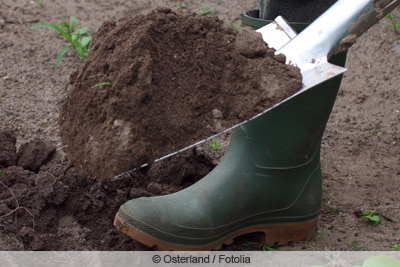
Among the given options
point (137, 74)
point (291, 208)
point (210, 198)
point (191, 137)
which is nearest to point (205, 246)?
point (210, 198)

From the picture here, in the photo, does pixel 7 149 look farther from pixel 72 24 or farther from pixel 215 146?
pixel 72 24

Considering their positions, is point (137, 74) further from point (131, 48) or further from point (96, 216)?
point (96, 216)

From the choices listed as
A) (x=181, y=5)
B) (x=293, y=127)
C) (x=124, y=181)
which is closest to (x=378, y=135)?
(x=293, y=127)

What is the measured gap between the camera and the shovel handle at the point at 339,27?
1.67 m

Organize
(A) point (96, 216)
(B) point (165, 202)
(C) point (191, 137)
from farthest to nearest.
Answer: (A) point (96, 216), (B) point (165, 202), (C) point (191, 137)

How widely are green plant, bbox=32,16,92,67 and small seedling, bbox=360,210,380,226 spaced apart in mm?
1334

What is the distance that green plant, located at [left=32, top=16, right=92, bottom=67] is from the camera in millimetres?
2963

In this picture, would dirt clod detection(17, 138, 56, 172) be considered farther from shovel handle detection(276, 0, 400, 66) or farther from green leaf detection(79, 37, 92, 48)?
shovel handle detection(276, 0, 400, 66)

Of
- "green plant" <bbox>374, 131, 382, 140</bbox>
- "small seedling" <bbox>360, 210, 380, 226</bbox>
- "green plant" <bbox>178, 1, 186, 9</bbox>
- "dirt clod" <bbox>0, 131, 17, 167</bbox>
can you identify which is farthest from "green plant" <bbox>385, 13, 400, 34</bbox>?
"dirt clod" <bbox>0, 131, 17, 167</bbox>

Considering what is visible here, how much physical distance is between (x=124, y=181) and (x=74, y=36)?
3.53 ft

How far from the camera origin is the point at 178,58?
1687 mm

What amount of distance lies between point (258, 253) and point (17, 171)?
2.48 ft

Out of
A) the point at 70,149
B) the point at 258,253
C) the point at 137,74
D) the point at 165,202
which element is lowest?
the point at 258,253

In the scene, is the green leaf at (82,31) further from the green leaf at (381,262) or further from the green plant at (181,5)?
the green leaf at (381,262)
